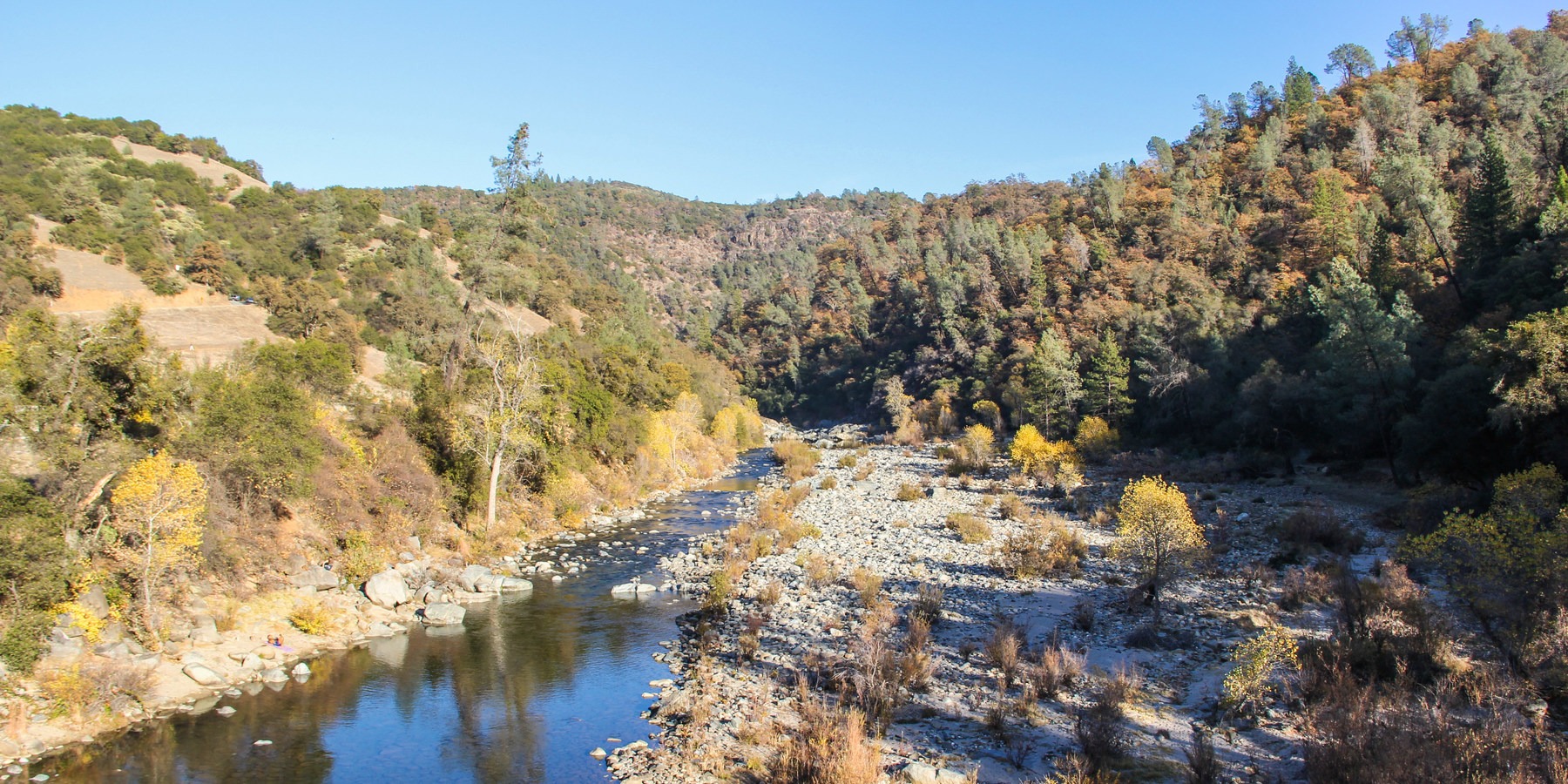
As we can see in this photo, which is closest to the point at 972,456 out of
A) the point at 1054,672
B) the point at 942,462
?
the point at 942,462

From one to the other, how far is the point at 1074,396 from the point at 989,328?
82.4 ft

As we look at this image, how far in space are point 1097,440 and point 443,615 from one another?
44.6m

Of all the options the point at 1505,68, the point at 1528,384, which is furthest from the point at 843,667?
the point at 1505,68

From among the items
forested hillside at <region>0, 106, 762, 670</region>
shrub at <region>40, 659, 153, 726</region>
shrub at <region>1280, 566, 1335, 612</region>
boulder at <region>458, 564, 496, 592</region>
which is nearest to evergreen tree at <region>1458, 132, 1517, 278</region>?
shrub at <region>1280, 566, 1335, 612</region>

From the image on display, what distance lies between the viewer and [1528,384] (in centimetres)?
2358

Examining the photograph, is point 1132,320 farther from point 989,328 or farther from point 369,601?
point 369,601

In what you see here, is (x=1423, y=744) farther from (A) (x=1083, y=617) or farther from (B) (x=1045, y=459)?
(B) (x=1045, y=459)

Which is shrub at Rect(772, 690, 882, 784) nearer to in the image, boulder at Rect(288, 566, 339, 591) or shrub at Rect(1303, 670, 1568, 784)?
shrub at Rect(1303, 670, 1568, 784)

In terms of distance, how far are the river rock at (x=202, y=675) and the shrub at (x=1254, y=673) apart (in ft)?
64.6

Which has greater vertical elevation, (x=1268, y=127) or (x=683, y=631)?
(x=1268, y=127)

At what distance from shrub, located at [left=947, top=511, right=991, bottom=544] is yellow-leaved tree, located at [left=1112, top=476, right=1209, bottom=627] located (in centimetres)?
1003

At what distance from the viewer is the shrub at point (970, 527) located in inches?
1153

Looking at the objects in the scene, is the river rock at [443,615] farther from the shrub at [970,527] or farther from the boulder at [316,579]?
the shrub at [970,527]

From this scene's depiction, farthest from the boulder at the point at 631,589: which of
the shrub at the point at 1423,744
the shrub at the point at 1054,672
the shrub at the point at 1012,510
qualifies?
the shrub at the point at 1423,744
